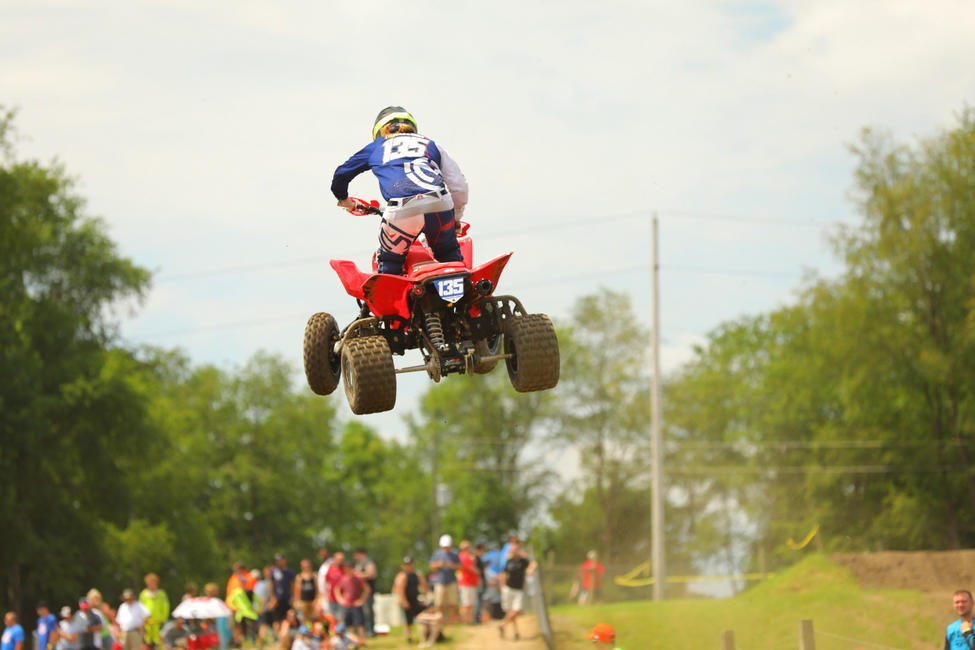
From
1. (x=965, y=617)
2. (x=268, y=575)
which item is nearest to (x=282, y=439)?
(x=268, y=575)

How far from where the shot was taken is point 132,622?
2314 centimetres

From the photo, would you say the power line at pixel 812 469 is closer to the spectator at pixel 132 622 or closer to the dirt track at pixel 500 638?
the dirt track at pixel 500 638

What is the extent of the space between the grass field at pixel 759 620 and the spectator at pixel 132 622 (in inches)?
314

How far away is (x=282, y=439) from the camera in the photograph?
76.6 metres

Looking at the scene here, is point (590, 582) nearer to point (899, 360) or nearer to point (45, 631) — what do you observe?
point (45, 631)

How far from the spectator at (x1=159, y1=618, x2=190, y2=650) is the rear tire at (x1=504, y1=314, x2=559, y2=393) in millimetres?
15753

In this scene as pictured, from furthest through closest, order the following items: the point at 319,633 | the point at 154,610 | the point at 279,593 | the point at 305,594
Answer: the point at 305,594, the point at 279,593, the point at 154,610, the point at 319,633

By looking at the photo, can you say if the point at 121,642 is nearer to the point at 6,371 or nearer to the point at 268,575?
the point at 268,575

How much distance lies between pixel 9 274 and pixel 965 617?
36578 mm

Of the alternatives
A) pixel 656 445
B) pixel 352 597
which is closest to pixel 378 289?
pixel 352 597

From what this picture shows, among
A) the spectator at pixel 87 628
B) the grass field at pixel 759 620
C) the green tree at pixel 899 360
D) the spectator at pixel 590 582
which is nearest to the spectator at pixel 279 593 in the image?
the spectator at pixel 87 628

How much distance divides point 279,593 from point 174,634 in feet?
7.80

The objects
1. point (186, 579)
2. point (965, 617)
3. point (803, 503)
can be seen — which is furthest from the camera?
point (803, 503)

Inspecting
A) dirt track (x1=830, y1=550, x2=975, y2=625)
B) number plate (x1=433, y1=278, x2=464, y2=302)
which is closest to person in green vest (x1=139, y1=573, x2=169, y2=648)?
number plate (x1=433, y1=278, x2=464, y2=302)
